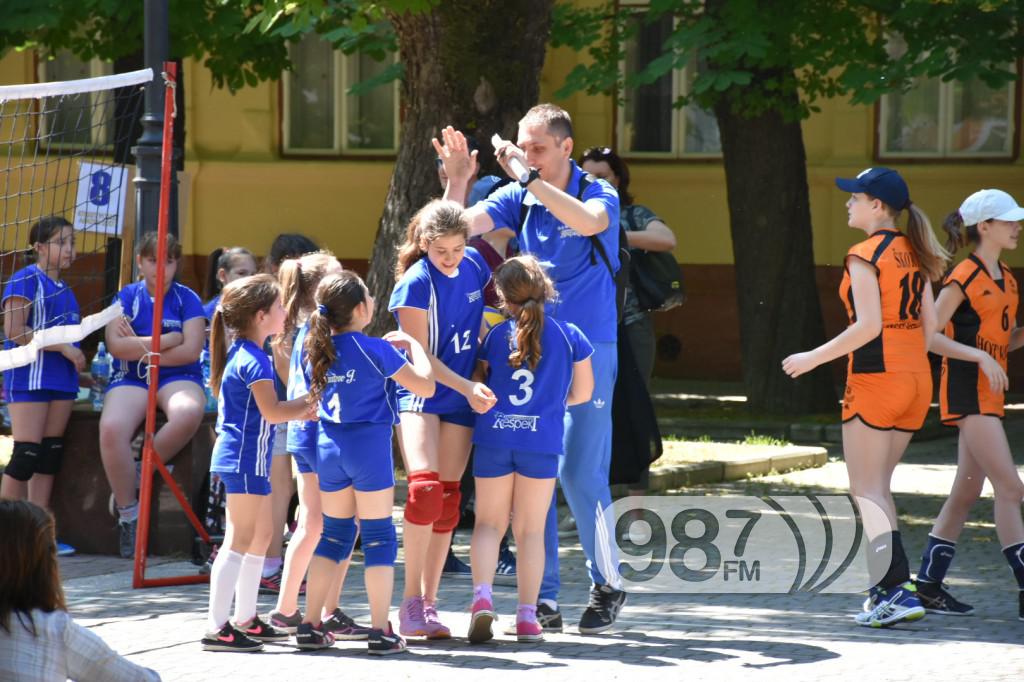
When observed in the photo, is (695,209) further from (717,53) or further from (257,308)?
(257,308)

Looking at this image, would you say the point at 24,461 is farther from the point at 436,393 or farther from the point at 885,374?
the point at 885,374

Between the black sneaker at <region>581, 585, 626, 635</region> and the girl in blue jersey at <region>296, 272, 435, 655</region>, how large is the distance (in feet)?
2.67

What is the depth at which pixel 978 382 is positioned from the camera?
23.2ft

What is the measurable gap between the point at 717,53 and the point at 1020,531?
706 centimetres

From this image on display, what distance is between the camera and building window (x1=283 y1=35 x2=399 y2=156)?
2053cm

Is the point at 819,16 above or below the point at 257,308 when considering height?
above

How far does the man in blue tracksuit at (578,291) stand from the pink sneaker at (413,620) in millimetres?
516

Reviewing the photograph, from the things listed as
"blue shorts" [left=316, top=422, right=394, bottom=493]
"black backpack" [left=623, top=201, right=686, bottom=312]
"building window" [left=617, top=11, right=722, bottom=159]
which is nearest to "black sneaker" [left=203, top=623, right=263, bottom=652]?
"blue shorts" [left=316, top=422, right=394, bottom=493]

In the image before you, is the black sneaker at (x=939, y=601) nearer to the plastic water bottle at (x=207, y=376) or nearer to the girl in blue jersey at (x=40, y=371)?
the plastic water bottle at (x=207, y=376)

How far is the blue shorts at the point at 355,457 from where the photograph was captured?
6211 millimetres

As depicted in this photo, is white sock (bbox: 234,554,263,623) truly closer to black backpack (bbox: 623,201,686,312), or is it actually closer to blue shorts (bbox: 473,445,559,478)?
blue shorts (bbox: 473,445,559,478)

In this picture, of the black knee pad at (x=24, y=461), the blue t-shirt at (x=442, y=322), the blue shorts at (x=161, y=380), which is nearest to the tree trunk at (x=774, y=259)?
the blue shorts at (x=161, y=380)

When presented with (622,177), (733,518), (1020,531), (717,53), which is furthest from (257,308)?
(717,53)

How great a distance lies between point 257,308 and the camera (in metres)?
6.59
